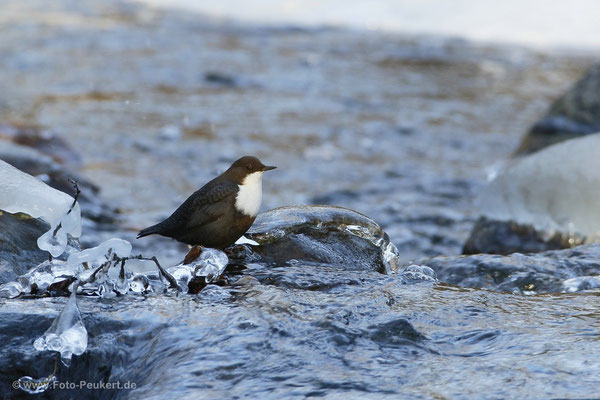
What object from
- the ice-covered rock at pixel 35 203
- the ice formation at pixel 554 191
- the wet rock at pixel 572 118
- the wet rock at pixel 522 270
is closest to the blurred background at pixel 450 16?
the wet rock at pixel 572 118

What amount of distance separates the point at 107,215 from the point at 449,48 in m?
7.47

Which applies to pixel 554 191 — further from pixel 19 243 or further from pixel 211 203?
pixel 19 243

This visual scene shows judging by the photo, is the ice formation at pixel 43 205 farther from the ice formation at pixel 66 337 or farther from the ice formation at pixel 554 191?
the ice formation at pixel 554 191

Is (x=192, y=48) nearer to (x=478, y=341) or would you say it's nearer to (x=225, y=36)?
(x=225, y=36)

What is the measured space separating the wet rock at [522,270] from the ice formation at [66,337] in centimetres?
186

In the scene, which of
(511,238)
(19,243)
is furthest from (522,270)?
(19,243)

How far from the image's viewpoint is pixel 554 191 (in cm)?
539

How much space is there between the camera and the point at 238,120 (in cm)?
952

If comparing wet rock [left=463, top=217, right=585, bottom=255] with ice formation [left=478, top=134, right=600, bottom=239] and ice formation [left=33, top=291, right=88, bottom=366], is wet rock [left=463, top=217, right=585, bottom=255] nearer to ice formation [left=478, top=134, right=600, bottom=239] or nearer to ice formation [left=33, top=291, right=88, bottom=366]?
ice formation [left=478, top=134, right=600, bottom=239]

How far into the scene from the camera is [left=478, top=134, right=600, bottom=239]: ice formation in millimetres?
5250

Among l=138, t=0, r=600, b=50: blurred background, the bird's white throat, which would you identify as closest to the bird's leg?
the bird's white throat

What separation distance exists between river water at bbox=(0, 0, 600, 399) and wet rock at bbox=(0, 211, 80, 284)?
51cm

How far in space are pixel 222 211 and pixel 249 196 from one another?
5.3 inches

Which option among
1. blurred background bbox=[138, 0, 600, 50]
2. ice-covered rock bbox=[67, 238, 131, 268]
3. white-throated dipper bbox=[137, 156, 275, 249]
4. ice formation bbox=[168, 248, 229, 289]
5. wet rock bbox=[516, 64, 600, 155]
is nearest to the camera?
ice-covered rock bbox=[67, 238, 131, 268]
